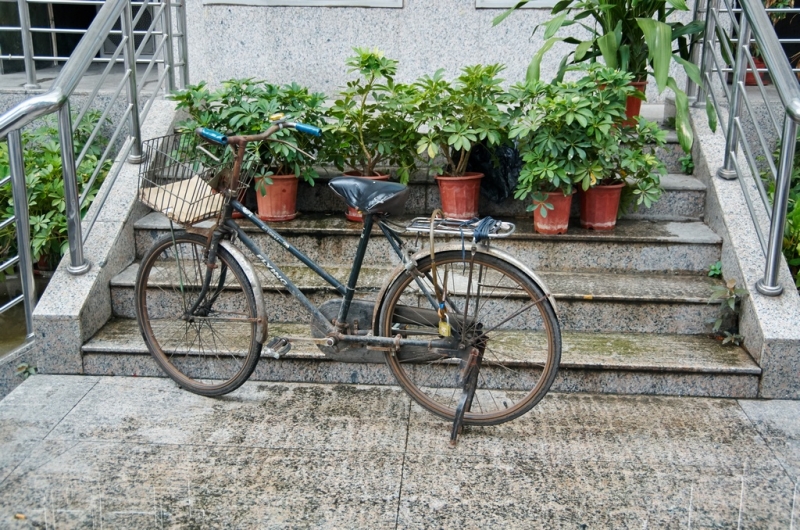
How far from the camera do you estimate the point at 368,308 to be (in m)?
3.87

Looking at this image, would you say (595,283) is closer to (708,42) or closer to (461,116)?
(461,116)

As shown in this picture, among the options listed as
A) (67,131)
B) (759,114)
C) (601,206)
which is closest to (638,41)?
(601,206)

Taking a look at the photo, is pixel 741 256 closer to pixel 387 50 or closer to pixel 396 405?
pixel 396 405

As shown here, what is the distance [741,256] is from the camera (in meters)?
4.44

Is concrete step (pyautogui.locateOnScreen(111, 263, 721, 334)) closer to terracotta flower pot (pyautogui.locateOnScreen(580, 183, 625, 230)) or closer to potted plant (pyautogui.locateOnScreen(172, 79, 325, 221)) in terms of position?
terracotta flower pot (pyautogui.locateOnScreen(580, 183, 625, 230))

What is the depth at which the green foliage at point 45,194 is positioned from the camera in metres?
5.15

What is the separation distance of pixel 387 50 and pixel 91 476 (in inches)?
164

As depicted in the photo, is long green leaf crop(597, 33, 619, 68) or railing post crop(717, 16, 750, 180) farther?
long green leaf crop(597, 33, 619, 68)

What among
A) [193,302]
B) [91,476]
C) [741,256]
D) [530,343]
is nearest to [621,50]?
[741,256]

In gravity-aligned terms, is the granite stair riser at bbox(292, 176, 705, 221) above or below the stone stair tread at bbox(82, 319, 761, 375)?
above

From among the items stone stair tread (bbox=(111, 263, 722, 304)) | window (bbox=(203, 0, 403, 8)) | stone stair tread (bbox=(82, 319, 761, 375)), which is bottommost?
stone stair tread (bbox=(82, 319, 761, 375))

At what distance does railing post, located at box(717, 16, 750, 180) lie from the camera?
15.2ft

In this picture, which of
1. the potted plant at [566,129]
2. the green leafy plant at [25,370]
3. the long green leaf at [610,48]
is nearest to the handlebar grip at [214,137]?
the potted plant at [566,129]

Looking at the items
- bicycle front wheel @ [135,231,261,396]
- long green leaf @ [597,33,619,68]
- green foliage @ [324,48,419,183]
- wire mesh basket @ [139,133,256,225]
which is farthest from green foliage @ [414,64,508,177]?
bicycle front wheel @ [135,231,261,396]
